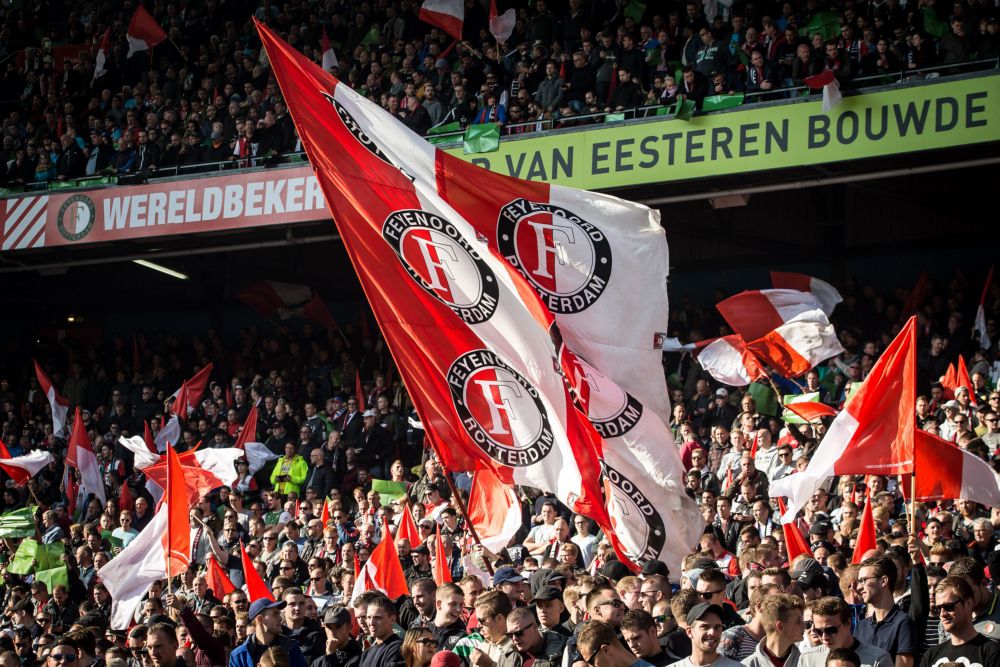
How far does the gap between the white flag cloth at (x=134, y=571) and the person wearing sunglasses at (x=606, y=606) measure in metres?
6.73

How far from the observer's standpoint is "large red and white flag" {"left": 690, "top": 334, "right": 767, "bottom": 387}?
566 inches

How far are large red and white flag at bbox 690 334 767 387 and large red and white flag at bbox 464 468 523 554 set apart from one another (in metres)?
4.83

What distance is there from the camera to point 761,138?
1619cm

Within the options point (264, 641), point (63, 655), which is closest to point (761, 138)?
point (264, 641)

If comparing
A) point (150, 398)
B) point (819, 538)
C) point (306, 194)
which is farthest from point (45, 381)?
point (819, 538)

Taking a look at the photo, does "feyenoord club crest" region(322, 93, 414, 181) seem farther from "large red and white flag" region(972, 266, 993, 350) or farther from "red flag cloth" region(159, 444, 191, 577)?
"large red and white flag" region(972, 266, 993, 350)

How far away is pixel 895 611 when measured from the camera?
21.8 ft

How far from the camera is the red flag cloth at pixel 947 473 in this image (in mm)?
9617

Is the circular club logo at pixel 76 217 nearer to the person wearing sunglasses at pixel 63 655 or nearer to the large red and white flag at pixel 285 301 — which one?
the large red and white flag at pixel 285 301

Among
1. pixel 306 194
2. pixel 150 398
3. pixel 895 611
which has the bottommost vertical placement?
pixel 895 611

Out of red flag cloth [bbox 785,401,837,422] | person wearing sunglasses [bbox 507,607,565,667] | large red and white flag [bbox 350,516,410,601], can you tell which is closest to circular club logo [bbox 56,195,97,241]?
red flag cloth [bbox 785,401,837,422]

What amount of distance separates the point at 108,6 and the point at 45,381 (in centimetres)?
963

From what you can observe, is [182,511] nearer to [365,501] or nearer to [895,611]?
[365,501]

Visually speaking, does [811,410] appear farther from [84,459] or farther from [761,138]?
[84,459]
